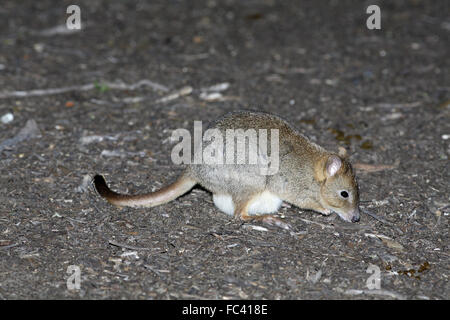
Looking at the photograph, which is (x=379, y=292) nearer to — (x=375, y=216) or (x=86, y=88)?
(x=375, y=216)

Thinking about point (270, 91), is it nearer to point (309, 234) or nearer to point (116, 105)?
point (116, 105)

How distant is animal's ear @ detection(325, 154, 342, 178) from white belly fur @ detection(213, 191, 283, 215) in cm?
49

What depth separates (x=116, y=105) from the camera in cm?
712

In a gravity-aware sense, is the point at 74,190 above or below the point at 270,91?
below

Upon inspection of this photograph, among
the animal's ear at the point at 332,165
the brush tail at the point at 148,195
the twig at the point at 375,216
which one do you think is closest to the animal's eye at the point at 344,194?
the animal's ear at the point at 332,165

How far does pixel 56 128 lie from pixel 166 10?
418cm

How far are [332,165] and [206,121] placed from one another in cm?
215

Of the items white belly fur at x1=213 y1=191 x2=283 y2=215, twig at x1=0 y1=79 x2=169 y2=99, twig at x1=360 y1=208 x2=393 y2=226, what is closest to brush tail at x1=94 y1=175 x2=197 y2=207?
white belly fur at x1=213 y1=191 x2=283 y2=215

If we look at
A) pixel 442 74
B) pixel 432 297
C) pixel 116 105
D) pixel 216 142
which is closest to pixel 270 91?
pixel 116 105

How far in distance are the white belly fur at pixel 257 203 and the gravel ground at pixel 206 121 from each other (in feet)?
0.36

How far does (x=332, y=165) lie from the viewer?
16.3ft

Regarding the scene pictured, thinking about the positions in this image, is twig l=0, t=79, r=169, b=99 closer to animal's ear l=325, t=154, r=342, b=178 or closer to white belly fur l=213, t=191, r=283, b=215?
white belly fur l=213, t=191, r=283, b=215

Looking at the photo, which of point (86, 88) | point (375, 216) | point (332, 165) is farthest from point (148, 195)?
point (86, 88)

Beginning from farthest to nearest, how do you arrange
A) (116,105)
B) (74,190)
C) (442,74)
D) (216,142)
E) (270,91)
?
(442,74)
(270,91)
(116,105)
(74,190)
(216,142)
